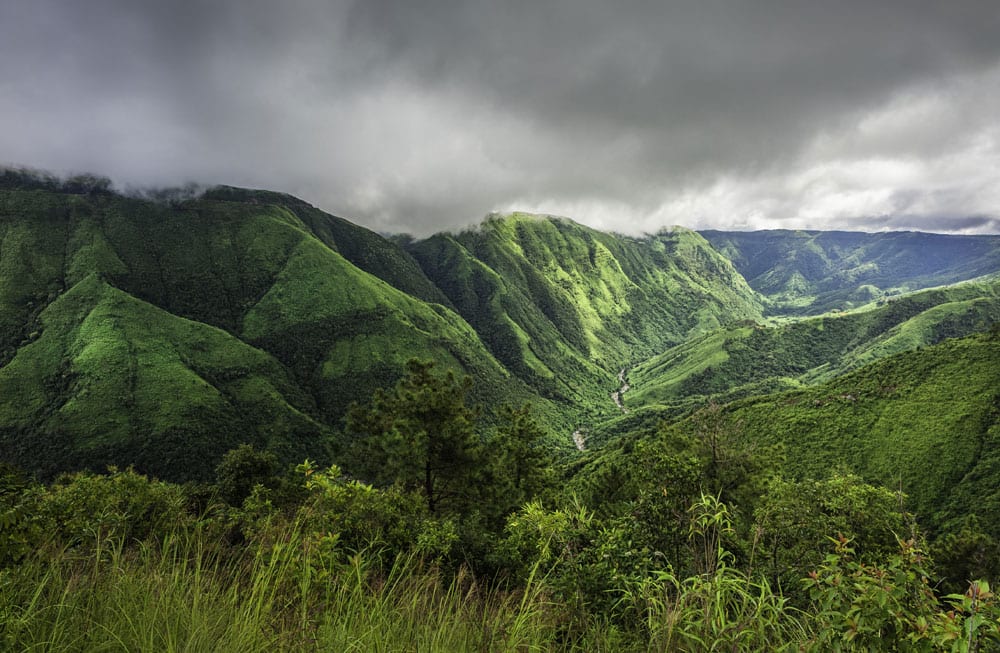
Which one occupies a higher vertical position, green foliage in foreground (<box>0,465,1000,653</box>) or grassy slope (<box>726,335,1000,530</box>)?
green foliage in foreground (<box>0,465,1000,653</box>)

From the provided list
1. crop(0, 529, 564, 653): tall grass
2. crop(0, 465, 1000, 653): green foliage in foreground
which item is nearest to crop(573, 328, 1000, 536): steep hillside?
crop(0, 465, 1000, 653): green foliage in foreground

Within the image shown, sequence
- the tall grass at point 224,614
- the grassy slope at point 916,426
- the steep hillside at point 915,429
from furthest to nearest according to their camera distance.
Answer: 1. the grassy slope at point 916,426
2. the steep hillside at point 915,429
3. the tall grass at point 224,614

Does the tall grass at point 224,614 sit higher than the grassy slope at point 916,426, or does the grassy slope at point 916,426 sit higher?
the tall grass at point 224,614

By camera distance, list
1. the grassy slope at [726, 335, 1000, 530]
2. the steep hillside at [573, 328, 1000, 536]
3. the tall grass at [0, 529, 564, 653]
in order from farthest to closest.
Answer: the grassy slope at [726, 335, 1000, 530] < the steep hillside at [573, 328, 1000, 536] < the tall grass at [0, 529, 564, 653]

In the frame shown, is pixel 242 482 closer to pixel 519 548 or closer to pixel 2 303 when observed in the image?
pixel 519 548

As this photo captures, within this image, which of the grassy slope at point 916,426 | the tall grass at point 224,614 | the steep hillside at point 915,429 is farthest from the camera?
the grassy slope at point 916,426

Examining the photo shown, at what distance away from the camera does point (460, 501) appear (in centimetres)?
2041

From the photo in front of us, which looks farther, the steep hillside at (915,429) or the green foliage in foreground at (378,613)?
the steep hillside at (915,429)

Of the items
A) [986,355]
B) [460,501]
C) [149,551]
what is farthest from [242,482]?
[986,355]

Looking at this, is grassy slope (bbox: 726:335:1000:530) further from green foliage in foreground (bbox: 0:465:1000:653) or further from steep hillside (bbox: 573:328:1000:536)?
green foliage in foreground (bbox: 0:465:1000:653)

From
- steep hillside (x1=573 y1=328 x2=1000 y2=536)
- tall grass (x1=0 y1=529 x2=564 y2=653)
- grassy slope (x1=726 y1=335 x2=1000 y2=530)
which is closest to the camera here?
tall grass (x1=0 y1=529 x2=564 y2=653)

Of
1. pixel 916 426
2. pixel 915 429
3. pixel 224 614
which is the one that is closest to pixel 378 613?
pixel 224 614

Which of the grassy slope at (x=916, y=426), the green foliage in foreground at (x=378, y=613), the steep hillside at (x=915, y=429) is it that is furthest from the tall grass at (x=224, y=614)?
the grassy slope at (x=916, y=426)

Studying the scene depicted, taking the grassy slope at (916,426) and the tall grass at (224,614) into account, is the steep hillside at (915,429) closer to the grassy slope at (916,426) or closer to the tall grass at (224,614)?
the grassy slope at (916,426)
